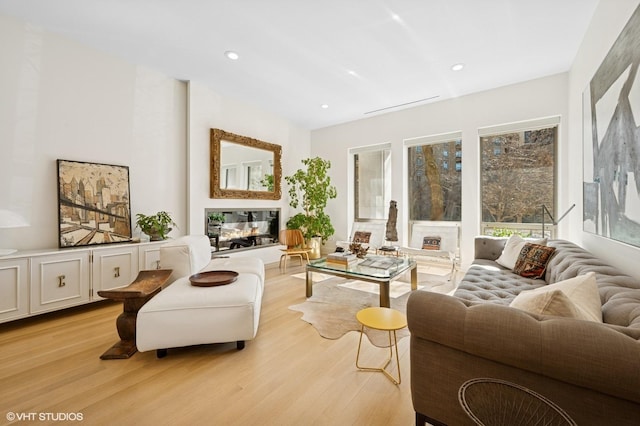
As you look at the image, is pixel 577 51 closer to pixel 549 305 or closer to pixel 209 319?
pixel 549 305

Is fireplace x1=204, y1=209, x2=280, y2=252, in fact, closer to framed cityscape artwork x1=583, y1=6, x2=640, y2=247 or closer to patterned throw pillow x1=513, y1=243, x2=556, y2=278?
patterned throw pillow x1=513, y1=243, x2=556, y2=278

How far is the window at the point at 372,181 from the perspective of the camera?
5449mm

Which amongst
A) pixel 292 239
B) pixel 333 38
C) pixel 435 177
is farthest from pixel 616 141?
pixel 292 239

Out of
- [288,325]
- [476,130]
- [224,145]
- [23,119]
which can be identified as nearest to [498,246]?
[476,130]

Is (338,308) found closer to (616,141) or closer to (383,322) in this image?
(383,322)

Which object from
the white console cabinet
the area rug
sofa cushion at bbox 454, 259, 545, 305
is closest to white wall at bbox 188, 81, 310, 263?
the white console cabinet

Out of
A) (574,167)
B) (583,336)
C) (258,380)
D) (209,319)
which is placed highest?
(574,167)

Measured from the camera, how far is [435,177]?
4.89 m

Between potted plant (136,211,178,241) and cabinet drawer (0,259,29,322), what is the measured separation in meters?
1.10

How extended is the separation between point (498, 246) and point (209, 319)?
3.38 metres

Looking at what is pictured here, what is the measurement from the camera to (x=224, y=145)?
176 inches

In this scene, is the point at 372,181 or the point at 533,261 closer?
the point at 533,261

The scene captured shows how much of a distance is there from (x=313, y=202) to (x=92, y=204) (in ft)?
11.1

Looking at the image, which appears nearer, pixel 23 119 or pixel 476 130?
pixel 23 119
